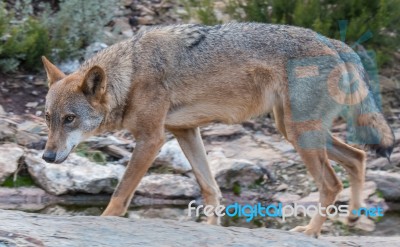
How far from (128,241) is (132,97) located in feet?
5.26

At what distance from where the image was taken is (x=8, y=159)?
8.17m

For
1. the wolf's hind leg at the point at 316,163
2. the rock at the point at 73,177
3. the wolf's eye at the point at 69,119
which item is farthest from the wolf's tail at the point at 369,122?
the rock at the point at 73,177

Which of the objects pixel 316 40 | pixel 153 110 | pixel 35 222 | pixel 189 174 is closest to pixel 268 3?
pixel 189 174

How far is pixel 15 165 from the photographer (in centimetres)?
812

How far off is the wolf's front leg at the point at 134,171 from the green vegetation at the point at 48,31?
185 inches

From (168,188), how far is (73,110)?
2048mm

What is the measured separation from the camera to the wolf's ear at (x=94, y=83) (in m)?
6.18

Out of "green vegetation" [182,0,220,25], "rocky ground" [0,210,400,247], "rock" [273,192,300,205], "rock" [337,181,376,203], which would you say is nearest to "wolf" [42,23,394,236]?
"rocky ground" [0,210,400,247]

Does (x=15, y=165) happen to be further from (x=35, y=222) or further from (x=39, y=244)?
(x=39, y=244)

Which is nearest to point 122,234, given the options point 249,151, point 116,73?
point 116,73

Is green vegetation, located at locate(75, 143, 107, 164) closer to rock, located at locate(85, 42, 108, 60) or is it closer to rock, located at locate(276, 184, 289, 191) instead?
rock, located at locate(276, 184, 289, 191)

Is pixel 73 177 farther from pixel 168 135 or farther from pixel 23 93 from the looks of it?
pixel 23 93

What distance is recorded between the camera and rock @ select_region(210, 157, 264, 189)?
8.23m

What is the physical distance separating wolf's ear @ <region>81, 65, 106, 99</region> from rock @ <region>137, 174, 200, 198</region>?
1.89 metres
